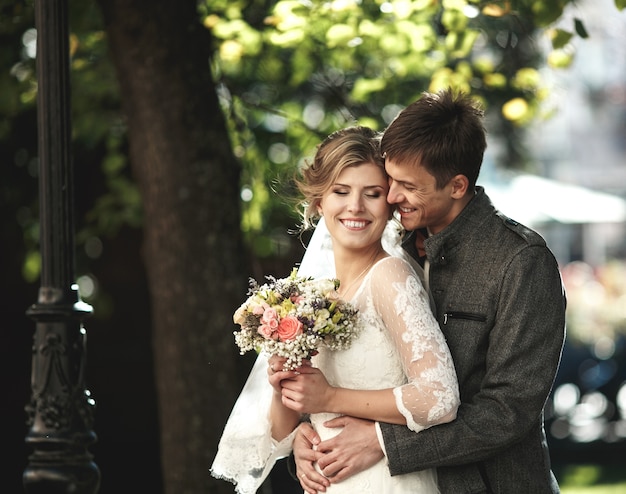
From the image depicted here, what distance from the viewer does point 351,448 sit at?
11.2 ft

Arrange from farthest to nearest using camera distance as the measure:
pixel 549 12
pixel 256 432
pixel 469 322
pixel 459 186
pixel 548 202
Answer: pixel 548 202, pixel 549 12, pixel 256 432, pixel 459 186, pixel 469 322

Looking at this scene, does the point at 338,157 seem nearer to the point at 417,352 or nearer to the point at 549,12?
the point at 417,352

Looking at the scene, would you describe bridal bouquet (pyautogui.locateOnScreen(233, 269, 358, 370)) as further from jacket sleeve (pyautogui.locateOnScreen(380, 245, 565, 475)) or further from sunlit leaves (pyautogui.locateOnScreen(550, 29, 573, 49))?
sunlit leaves (pyautogui.locateOnScreen(550, 29, 573, 49))

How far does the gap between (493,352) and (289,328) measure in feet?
2.20

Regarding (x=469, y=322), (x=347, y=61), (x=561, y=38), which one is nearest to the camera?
(x=469, y=322)

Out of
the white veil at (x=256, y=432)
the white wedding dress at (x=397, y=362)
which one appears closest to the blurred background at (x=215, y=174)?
the white veil at (x=256, y=432)

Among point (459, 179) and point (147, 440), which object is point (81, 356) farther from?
point (147, 440)

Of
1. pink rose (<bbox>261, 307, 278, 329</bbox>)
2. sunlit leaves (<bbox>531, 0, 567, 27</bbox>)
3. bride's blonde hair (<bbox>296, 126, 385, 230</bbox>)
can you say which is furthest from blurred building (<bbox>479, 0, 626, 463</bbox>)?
pink rose (<bbox>261, 307, 278, 329</bbox>)

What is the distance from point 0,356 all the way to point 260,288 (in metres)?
7.95

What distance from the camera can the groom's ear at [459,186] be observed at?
3501 millimetres

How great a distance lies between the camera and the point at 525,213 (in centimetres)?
1198

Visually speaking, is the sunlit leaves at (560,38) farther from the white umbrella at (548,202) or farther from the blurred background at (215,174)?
the white umbrella at (548,202)

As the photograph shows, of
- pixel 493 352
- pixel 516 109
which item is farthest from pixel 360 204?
pixel 516 109

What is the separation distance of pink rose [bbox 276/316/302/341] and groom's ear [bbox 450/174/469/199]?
2.43 feet
